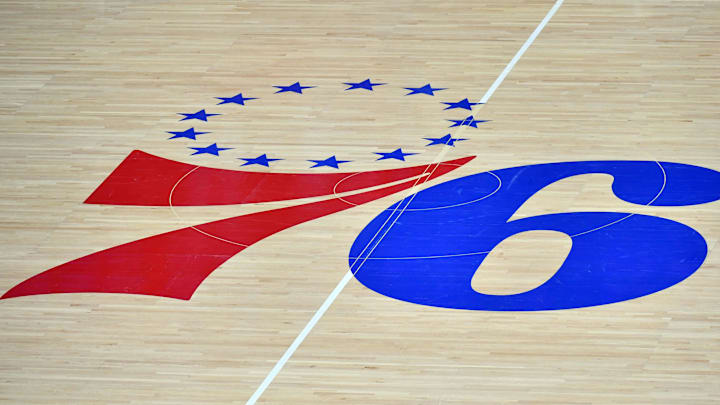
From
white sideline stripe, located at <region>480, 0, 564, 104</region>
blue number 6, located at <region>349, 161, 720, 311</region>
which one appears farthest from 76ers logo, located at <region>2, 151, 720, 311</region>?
white sideline stripe, located at <region>480, 0, 564, 104</region>

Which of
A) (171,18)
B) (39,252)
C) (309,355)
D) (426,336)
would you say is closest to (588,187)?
(426,336)

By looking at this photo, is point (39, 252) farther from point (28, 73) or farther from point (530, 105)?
point (530, 105)

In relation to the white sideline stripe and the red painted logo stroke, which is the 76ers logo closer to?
the red painted logo stroke

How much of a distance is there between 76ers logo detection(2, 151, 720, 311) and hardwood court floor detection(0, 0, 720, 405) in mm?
95

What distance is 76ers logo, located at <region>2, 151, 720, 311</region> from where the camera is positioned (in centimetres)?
570

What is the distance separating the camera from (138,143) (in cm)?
732

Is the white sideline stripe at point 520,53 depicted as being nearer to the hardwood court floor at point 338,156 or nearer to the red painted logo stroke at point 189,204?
the hardwood court floor at point 338,156

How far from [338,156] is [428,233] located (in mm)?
1115

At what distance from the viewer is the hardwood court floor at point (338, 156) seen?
5109 mm

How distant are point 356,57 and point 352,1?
49.9 inches

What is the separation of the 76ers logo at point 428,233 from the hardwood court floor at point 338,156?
0.31 feet

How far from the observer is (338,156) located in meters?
7.03

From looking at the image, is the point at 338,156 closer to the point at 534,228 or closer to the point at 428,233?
the point at 428,233

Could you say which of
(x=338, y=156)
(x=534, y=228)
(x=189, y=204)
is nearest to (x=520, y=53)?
(x=338, y=156)
